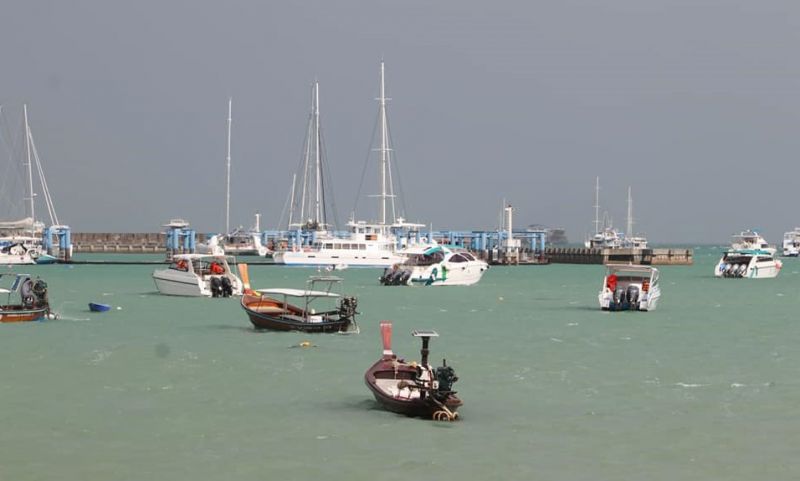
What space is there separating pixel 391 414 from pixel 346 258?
92831 mm

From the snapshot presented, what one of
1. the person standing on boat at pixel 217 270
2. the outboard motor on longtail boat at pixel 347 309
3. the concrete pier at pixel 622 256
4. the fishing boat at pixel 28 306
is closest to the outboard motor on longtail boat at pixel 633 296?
the outboard motor on longtail boat at pixel 347 309

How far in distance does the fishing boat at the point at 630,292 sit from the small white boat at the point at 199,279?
20522 mm

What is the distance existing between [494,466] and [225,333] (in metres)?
23.5

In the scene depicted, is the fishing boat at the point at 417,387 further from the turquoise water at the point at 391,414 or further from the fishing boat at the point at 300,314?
the fishing boat at the point at 300,314

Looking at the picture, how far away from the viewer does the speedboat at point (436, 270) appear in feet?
262

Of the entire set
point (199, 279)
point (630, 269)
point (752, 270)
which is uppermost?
point (630, 269)

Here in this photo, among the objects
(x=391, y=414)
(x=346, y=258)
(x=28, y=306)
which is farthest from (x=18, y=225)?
(x=391, y=414)

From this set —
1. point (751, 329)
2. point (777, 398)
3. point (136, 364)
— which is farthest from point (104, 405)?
point (751, 329)

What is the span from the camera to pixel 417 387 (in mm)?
23438

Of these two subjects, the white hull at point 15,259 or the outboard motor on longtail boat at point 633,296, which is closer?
the outboard motor on longtail boat at point 633,296

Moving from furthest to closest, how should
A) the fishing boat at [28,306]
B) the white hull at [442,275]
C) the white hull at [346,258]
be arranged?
the white hull at [346,258] → the white hull at [442,275] → the fishing boat at [28,306]

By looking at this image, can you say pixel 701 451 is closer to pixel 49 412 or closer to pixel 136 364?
pixel 49 412

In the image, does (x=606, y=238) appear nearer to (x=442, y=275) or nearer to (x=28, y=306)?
(x=442, y=275)

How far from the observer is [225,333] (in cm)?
4169
